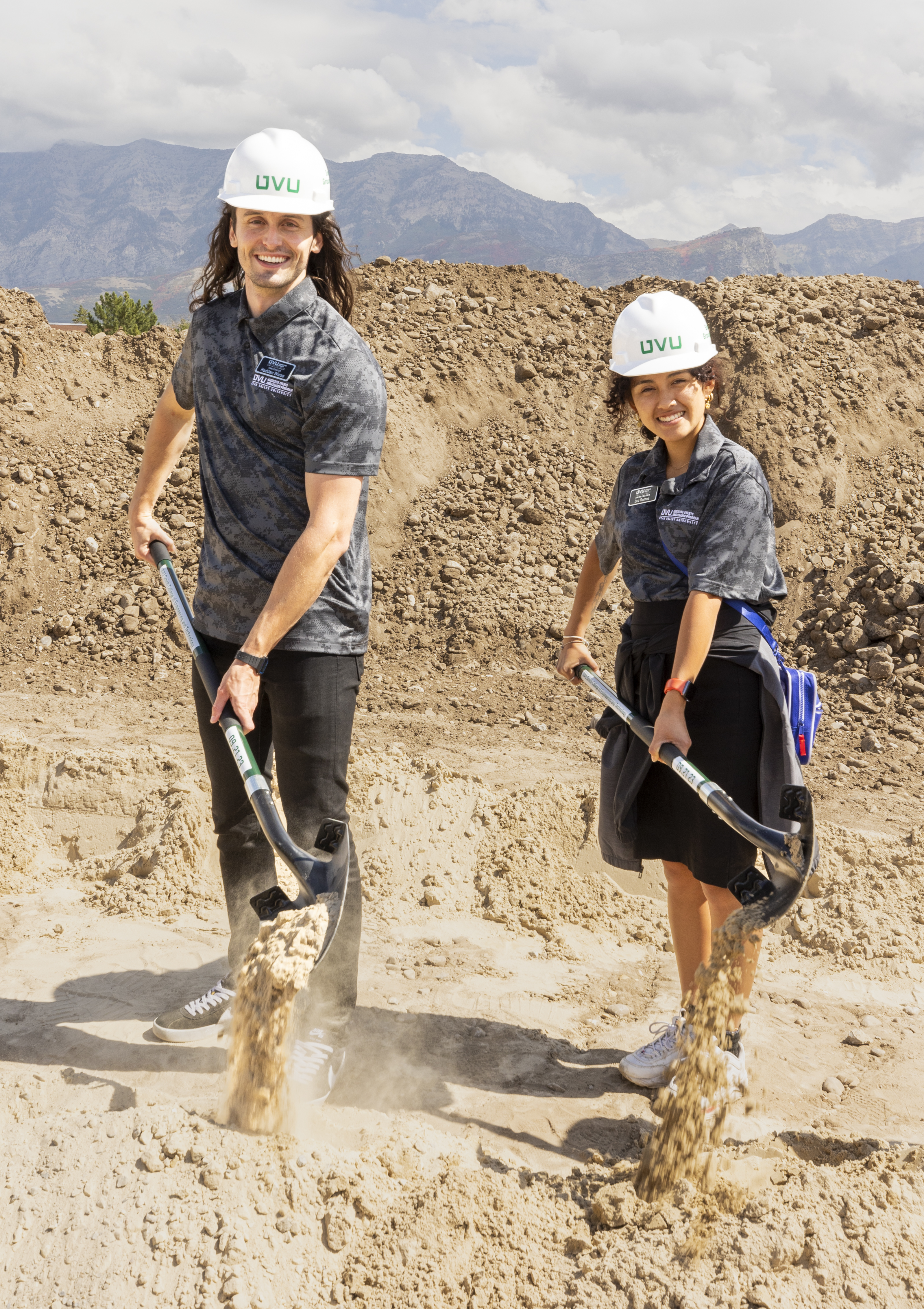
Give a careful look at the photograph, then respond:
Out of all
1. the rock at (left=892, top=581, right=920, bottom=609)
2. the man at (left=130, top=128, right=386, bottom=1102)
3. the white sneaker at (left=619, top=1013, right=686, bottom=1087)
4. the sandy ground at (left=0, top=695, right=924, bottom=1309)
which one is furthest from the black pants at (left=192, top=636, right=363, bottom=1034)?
the rock at (left=892, top=581, right=920, bottom=609)

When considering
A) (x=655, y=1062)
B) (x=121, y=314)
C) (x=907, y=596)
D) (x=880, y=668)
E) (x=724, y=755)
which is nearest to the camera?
(x=724, y=755)

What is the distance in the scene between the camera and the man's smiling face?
2070mm

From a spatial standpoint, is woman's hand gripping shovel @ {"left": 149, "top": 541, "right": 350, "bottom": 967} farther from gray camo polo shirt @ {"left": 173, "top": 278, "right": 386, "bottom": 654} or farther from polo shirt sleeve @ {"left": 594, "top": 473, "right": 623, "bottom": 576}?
polo shirt sleeve @ {"left": 594, "top": 473, "right": 623, "bottom": 576}

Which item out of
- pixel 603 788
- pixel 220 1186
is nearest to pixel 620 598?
pixel 603 788

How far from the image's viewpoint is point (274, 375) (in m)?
2.06

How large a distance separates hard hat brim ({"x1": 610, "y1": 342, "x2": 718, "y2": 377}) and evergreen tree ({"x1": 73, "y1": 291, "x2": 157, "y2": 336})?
23.2m

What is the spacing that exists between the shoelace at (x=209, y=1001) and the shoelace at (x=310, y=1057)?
0.37 m

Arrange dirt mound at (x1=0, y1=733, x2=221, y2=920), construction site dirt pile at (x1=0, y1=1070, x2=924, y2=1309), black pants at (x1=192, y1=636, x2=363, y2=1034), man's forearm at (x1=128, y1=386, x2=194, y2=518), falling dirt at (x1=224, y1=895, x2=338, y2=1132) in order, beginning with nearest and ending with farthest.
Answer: construction site dirt pile at (x1=0, y1=1070, x2=924, y2=1309), falling dirt at (x1=224, y1=895, x2=338, y2=1132), black pants at (x1=192, y1=636, x2=363, y2=1034), man's forearm at (x1=128, y1=386, x2=194, y2=518), dirt mound at (x1=0, y1=733, x2=221, y2=920)

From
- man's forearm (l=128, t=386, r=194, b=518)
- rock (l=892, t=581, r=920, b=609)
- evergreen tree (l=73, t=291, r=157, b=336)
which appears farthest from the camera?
evergreen tree (l=73, t=291, r=157, b=336)

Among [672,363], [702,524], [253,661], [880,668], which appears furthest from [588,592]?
[880,668]

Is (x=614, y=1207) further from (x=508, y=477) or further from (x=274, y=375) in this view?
(x=508, y=477)

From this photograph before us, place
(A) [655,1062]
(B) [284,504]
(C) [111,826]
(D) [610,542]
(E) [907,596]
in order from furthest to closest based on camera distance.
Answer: (E) [907,596] → (C) [111,826] → (A) [655,1062] → (D) [610,542] → (B) [284,504]

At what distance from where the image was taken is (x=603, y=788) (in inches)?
103

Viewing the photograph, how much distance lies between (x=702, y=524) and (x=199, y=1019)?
1980 millimetres
